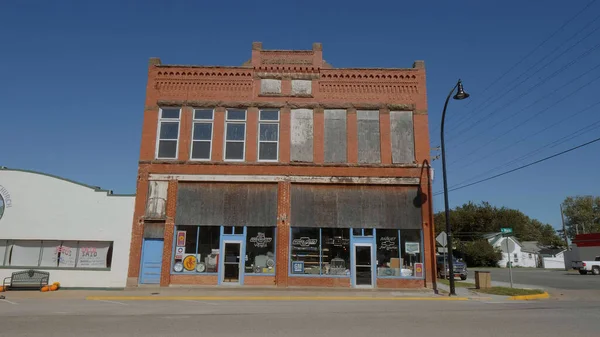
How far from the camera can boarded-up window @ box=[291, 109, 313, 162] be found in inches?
829

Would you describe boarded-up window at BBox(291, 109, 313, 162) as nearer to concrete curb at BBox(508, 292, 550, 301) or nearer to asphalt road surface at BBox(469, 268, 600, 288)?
concrete curb at BBox(508, 292, 550, 301)

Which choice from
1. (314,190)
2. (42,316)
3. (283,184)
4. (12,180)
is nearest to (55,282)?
(12,180)

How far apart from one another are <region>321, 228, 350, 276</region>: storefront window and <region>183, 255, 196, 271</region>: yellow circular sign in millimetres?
6138

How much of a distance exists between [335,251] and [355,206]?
2390 mm

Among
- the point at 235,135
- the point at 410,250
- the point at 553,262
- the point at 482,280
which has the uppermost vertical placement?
the point at 235,135

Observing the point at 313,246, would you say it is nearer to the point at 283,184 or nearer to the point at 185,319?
the point at 283,184

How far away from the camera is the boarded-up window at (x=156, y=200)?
794 inches

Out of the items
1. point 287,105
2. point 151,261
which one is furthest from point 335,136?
point 151,261

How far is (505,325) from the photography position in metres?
9.77

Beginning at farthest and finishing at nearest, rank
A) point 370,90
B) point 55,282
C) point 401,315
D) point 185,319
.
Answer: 1. point 370,90
2. point 55,282
3. point 401,315
4. point 185,319

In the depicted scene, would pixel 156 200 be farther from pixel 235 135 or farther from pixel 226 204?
pixel 235 135

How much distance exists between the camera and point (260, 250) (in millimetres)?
20031

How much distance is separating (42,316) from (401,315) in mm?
9752

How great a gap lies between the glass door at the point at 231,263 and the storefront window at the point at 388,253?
6747 millimetres
